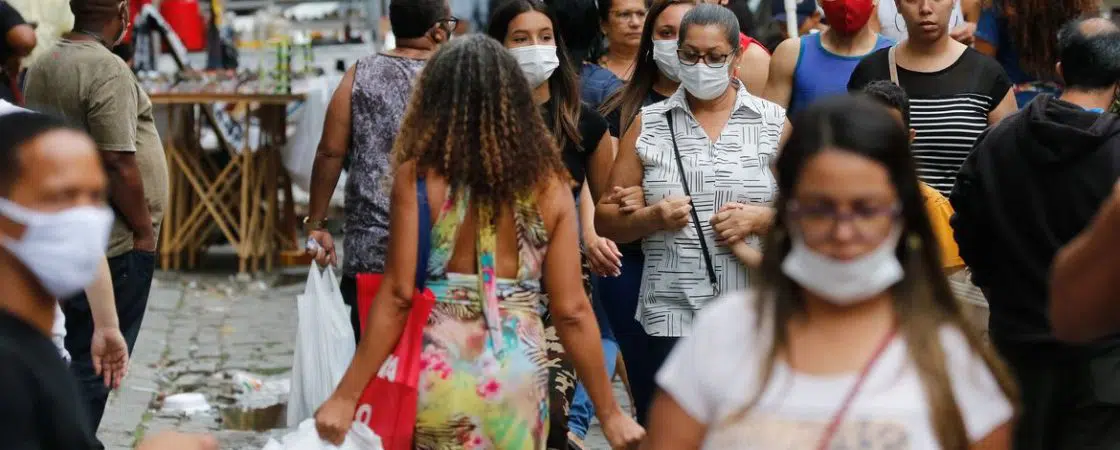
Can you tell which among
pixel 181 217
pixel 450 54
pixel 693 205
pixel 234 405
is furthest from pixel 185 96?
pixel 450 54

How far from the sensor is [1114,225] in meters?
2.92

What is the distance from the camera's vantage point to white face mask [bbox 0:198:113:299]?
10.1ft

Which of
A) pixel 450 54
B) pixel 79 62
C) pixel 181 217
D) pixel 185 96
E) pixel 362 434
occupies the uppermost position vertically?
pixel 450 54

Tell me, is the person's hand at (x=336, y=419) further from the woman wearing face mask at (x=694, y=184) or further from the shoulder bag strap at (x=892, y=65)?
the shoulder bag strap at (x=892, y=65)

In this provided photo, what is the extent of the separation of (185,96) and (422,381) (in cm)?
793

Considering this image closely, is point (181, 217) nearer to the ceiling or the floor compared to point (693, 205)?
nearer to the floor

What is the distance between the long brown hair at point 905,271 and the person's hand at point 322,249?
3431mm

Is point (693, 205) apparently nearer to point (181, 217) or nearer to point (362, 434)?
point (362, 434)

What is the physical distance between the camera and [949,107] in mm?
6285

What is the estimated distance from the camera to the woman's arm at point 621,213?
5727 millimetres

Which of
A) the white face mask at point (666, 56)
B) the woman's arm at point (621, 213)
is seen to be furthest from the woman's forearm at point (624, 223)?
the white face mask at point (666, 56)

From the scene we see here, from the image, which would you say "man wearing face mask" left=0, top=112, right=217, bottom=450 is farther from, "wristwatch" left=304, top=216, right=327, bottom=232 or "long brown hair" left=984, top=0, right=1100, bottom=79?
"long brown hair" left=984, top=0, right=1100, bottom=79

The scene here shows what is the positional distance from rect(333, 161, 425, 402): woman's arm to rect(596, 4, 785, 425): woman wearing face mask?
1388 mm

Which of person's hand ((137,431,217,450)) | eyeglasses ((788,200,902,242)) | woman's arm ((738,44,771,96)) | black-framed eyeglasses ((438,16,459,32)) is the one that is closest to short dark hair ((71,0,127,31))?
black-framed eyeglasses ((438,16,459,32))
